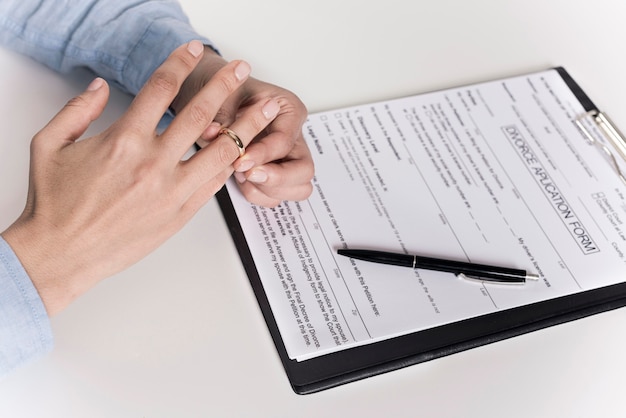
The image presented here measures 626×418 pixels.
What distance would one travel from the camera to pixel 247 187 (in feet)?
2.46

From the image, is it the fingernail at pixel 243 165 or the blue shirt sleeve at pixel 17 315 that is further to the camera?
the fingernail at pixel 243 165

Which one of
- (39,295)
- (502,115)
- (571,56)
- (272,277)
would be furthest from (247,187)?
(571,56)

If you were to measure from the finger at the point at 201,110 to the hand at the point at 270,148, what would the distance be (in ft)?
0.14

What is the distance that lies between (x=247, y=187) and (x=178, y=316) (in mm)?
159

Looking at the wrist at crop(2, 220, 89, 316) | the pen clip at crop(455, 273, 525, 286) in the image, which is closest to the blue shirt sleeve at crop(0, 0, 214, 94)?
the wrist at crop(2, 220, 89, 316)

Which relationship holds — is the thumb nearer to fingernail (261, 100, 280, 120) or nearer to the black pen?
fingernail (261, 100, 280, 120)

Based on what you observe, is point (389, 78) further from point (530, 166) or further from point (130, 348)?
point (130, 348)

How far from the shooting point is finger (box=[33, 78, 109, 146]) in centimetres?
62

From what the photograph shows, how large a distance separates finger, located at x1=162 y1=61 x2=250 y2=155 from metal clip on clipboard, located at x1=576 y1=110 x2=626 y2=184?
45 cm

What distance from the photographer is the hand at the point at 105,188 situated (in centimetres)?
60

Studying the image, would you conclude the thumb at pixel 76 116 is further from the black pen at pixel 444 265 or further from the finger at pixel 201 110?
the black pen at pixel 444 265

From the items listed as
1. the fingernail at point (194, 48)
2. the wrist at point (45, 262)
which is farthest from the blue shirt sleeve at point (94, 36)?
the wrist at point (45, 262)

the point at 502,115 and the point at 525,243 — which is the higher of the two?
the point at 502,115

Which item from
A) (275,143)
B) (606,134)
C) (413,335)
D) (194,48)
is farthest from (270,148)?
(606,134)
